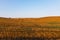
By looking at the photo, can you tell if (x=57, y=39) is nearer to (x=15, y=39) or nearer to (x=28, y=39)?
(x=28, y=39)

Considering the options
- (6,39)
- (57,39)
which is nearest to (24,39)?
(6,39)

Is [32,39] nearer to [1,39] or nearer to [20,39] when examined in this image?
[20,39]

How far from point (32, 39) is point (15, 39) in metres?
1.70

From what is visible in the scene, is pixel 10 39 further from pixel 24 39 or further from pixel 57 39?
pixel 57 39

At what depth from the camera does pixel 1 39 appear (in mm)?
17125

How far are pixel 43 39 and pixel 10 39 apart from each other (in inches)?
131

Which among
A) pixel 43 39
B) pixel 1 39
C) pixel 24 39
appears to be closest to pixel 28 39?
pixel 24 39

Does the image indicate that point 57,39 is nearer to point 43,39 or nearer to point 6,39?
point 43,39

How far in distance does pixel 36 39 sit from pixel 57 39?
2.21m

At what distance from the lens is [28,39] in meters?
17.5

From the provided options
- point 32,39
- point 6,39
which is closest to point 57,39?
point 32,39

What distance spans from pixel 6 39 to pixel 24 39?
1815 mm

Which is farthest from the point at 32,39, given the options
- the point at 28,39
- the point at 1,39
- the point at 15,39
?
the point at 1,39

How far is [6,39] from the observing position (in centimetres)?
1703
